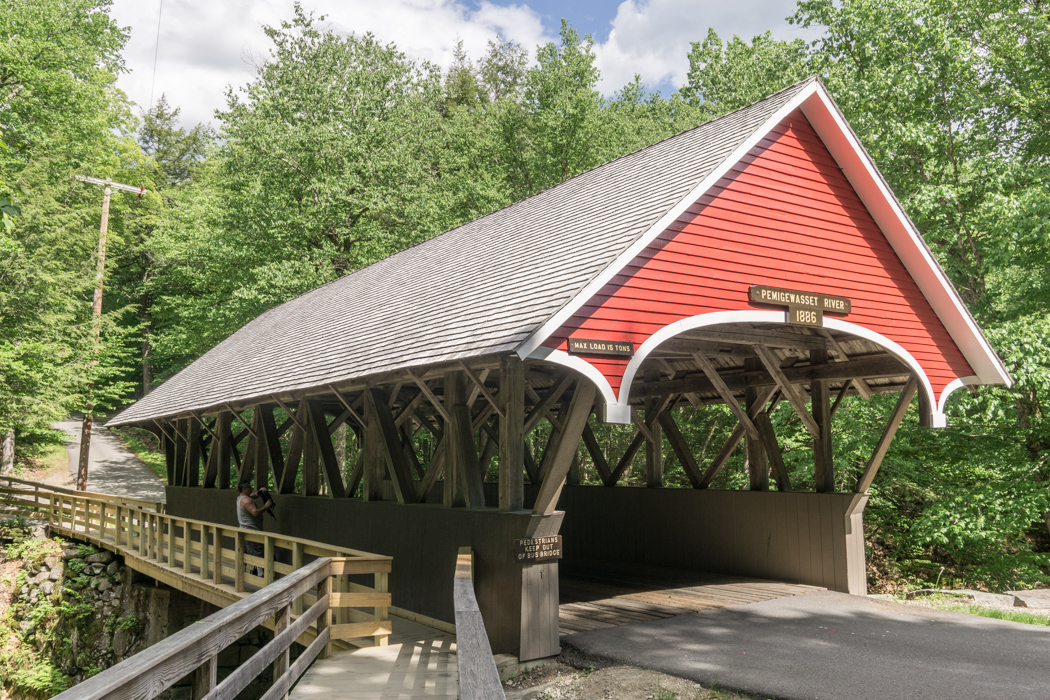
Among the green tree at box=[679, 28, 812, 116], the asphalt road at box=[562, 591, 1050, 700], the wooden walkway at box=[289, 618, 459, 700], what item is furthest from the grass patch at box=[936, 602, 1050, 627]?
the green tree at box=[679, 28, 812, 116]

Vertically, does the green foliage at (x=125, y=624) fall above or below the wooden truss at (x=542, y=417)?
below

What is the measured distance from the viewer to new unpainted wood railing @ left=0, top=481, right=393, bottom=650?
7121 millimetres

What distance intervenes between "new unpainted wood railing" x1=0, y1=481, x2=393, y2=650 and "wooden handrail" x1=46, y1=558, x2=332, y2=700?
24cm

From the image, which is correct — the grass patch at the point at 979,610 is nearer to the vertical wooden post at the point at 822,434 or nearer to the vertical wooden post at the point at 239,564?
the vertical wooden post at the point at 822,434

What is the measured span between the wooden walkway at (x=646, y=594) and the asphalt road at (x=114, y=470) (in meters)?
22.2

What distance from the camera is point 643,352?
285 inches

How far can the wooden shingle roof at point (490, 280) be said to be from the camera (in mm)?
7324

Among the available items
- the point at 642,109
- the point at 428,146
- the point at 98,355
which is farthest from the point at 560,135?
the point at 98,355

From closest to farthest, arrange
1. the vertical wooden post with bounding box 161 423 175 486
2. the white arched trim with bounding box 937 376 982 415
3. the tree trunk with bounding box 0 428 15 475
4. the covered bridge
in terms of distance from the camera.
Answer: the covered bridge, the white arched trim with bounding box 937 376 982 415, the vertical wooden post with bounding box 161 423 175 486, the tree trunk with bounding box 0 428 15 475

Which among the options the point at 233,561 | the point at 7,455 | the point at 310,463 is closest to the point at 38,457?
the point at 7,455

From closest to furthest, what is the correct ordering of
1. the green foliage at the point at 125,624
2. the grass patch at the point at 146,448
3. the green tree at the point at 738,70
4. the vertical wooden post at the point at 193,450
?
the green foliage at the point at 125,624, the vertical wooden post at the point at 193,450, the green tree at the point at 738,70, the grass patch at the point at 146,448

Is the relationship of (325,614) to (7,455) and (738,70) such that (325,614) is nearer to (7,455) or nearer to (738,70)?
(7,455)

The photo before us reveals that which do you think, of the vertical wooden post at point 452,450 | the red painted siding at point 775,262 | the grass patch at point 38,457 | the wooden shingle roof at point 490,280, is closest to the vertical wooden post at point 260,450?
the wooden shingle roof at point 490,280

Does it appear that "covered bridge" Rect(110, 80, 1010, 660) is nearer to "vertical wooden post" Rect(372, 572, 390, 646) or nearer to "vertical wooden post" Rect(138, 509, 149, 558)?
"vertical wooden post" Rect(372, 572, 390, 646)
